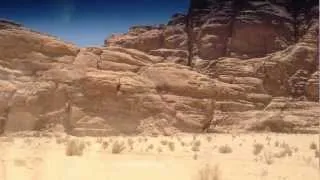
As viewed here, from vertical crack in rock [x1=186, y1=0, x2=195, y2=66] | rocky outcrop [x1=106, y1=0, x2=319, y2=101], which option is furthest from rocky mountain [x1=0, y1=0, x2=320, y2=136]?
vertical crack in rock [x1=186, y1=0, x2=195, y2=66]

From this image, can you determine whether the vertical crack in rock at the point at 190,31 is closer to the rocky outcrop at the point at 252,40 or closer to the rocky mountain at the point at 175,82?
the rocky outcrop at the point at 252,40

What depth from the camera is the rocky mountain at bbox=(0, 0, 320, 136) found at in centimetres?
4522

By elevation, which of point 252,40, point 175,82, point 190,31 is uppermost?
point 190,31

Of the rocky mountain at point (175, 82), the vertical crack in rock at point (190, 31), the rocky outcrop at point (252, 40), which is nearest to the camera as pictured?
the rocky mountain at point (175, 82)

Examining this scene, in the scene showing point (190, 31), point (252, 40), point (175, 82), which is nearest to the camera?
point (175, 82)

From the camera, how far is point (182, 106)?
50.1 meters

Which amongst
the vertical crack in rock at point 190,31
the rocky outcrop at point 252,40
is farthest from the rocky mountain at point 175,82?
the vertical crack in rock at point 190,31

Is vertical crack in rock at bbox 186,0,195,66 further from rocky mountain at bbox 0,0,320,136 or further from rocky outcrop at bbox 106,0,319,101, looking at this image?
rocky mountain at bbox 0,0,320,136

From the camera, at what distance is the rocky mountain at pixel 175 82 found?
4522 centimetres

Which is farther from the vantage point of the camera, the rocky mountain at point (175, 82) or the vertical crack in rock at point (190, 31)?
the vertical crack in rock at point (190, 31)

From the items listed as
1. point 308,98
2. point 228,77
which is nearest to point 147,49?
point 228,77

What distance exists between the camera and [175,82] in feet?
171

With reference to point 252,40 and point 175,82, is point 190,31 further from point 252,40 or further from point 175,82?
point 175,82

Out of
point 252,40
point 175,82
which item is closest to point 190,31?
point 252,40
